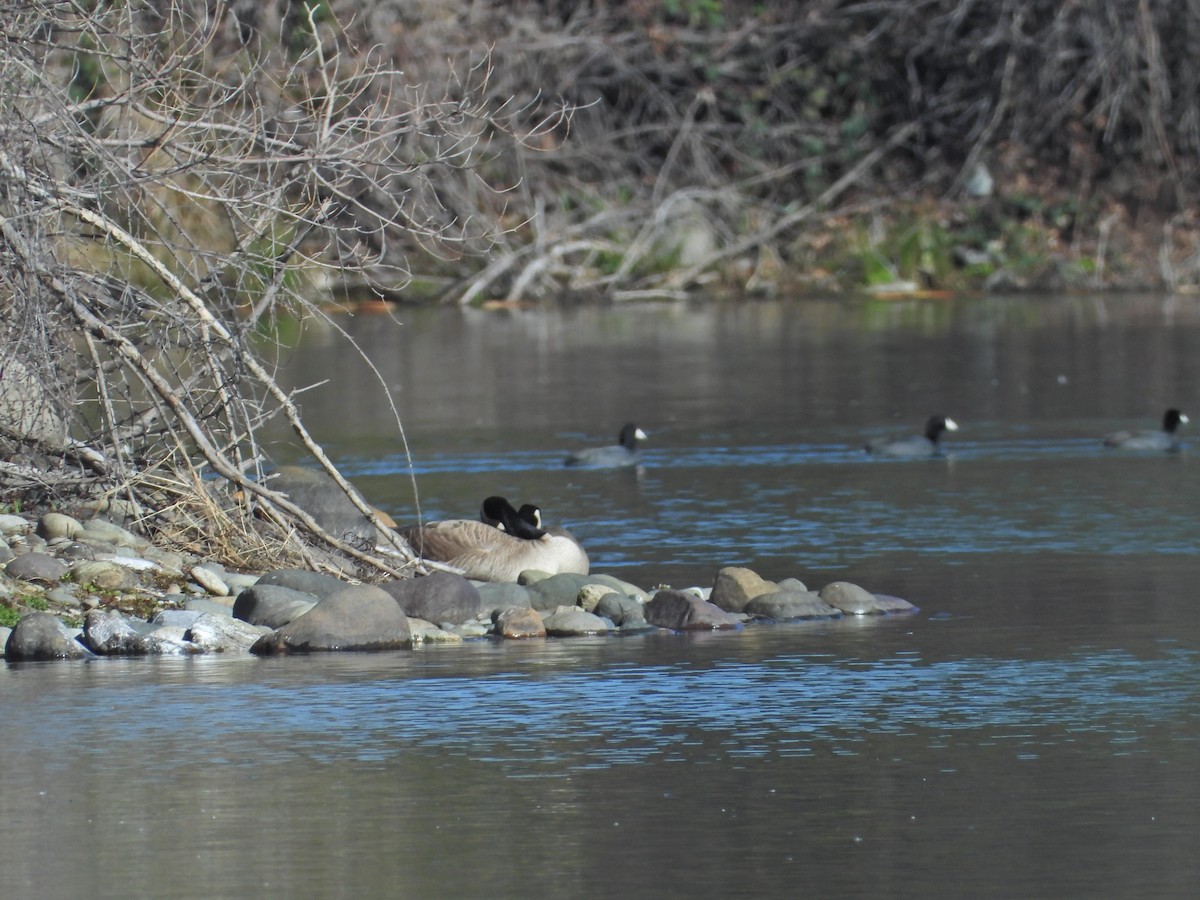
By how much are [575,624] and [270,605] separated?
4.42ft

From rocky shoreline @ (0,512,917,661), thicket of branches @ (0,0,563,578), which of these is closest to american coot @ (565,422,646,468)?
thicket of branches @ (0,0,563,578)

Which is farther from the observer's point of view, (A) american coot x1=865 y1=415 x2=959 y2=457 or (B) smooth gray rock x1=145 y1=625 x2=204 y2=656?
(A) american coot x1=865 y1=415 x2=959 y2=457

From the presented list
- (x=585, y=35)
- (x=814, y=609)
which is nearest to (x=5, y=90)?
(x=814, y=609)

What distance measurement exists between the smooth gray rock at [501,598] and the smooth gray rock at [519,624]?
0.17 meters

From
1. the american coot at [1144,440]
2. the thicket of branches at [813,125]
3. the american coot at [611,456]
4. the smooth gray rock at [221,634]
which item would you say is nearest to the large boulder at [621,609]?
the smooth gray rock at [221,634]

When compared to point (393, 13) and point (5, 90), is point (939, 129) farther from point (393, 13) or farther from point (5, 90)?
point (5, 90)

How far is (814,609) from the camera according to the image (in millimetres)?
10289

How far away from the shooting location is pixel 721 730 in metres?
7.72

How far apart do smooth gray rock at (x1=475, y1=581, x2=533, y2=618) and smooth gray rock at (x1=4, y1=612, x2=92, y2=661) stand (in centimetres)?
186

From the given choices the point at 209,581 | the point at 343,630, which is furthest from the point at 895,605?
the point at 209,581

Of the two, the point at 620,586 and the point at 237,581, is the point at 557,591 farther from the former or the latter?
the point at 237,581

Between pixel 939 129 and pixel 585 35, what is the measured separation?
6.27 metres

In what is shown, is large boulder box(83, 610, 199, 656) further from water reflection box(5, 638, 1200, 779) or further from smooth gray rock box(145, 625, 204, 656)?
water reflection box(5, 638, 1200, 779)

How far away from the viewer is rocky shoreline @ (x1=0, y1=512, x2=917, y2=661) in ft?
31.4
